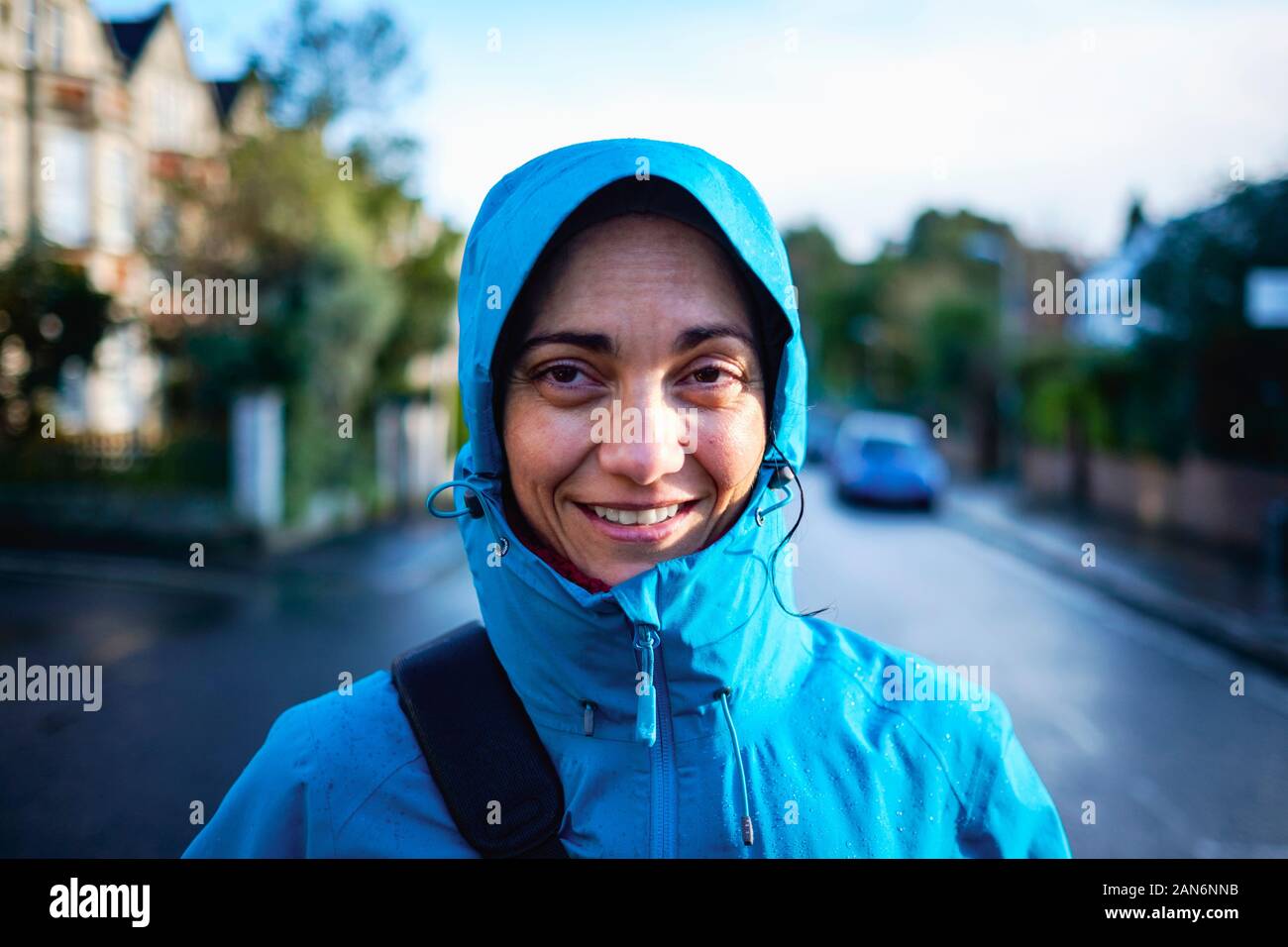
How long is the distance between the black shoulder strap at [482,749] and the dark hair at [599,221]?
33cm

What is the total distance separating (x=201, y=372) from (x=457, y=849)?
1416cm

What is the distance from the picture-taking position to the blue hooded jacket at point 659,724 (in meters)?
1.31

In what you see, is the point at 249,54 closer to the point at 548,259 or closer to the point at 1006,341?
the point at 548,259

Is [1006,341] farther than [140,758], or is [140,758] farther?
[1006,341]

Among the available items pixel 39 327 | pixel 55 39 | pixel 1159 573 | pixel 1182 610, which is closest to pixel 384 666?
pixel 1182 610

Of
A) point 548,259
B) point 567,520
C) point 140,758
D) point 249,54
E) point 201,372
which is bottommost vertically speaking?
point 140,758

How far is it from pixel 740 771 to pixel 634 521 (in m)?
0.36

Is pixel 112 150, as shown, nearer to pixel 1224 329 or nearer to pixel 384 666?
pixel 384 666

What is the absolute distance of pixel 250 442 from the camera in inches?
535

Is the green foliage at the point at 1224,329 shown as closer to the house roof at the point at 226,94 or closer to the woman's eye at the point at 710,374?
the woman's eye at the point at 710,374

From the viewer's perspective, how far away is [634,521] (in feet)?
4.55

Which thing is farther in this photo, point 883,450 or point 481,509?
point 883,450

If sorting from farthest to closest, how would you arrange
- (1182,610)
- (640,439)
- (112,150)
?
1. (112,150)
2. (1182,610)
3. (640,439)
